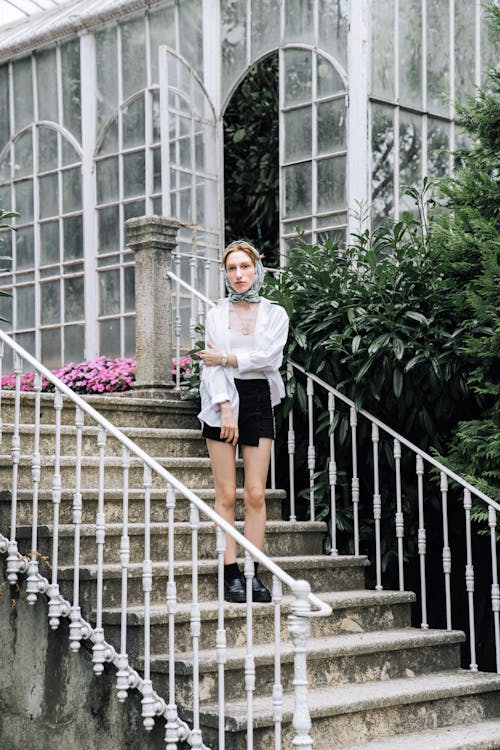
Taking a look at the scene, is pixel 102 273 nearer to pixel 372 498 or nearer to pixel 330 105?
pixel 330 105

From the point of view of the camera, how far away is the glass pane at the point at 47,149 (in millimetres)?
11172

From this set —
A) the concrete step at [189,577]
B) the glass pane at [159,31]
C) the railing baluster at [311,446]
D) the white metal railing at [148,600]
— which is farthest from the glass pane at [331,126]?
the white metal railing at [148,600]

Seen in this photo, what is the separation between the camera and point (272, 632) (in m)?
5.16

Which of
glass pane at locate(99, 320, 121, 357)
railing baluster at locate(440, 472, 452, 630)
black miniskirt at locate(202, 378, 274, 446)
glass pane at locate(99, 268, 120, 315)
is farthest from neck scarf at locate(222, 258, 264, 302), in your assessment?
glass pane at locate(99, 268, 120, 315)

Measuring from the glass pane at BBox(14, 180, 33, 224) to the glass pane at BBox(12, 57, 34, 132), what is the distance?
1.84ft

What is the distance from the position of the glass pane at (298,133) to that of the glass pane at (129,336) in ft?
6.68

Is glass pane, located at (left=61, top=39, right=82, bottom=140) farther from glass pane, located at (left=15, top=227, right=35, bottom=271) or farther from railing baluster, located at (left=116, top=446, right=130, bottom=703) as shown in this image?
railing baluster, located at (left=116, top=446, right=130, bottom=703)

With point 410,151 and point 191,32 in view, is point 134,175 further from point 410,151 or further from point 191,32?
point 410,151

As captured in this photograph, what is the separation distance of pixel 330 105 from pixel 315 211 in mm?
824

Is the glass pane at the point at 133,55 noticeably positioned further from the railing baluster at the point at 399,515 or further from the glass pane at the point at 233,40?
the railing baluster at the point at 399,515

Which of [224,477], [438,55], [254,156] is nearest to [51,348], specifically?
[254,156]

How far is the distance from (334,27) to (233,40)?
112 cm

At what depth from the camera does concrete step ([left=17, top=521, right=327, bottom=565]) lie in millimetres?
5090

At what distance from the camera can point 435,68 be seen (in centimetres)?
929
